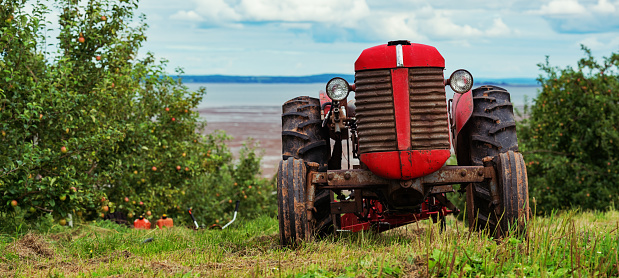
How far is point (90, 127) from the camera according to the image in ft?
31.0

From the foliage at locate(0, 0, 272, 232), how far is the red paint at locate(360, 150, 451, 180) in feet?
13.9

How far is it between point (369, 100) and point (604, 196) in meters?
10.3

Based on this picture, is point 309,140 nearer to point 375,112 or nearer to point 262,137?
point 375,112

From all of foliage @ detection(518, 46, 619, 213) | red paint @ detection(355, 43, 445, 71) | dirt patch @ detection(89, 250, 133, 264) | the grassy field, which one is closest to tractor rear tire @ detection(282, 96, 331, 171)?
the grassy field

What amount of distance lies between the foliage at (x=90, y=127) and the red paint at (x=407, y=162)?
4251mm

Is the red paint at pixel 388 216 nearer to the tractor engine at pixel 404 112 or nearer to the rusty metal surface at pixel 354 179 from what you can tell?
the rusty metal surface at pixel 354 179

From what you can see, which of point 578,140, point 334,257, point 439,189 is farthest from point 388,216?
point 578,140

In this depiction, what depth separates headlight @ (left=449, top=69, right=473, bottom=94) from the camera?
5.64 meters

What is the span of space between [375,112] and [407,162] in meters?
0.48

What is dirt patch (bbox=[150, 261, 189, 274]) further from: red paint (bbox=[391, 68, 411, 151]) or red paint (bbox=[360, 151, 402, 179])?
red paint (bbox=[391, 68, 411, 151])

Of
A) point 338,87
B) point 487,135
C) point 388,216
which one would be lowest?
point 388,216

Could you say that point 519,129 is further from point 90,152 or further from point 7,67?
point 7,67

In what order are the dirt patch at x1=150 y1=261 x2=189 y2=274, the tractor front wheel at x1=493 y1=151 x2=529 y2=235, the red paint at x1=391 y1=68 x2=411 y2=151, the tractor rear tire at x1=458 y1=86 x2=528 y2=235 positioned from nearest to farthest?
the dirt patch at x1=150 y1=261 x2=189 y2=274, the red paint at x1=391 y1=68 x2=411 y2=151, the tractor front wheel at x1=493 y1=151 x2=529 y2=235, the tractor rear tire at x1=458 y1=86 x2=528 y2=235

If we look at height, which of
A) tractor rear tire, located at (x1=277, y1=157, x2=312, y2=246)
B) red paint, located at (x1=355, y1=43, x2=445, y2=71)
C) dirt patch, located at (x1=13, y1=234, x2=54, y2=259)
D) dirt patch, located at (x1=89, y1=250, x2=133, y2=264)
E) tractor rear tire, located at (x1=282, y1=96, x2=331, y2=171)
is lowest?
dirt patch, located at (x1=89, y1=250, x2=133, y2=264)
